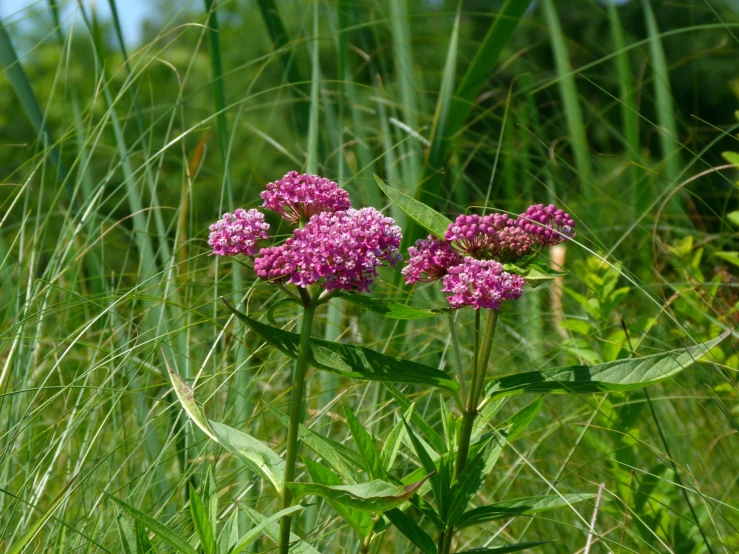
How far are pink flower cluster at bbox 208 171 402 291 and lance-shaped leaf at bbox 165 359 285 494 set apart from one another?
0.68 feet

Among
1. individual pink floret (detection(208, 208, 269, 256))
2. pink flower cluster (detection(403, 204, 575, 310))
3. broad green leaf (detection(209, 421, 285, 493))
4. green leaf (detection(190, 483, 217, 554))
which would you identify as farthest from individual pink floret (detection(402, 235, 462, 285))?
green leaf (detection(190, 483, 217, 554))

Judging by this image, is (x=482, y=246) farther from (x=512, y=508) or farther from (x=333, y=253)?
(x=512, y=508)

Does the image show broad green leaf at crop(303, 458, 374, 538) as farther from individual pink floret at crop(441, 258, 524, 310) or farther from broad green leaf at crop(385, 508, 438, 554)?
individual pink floret at crop(441, 258, 524, 310)

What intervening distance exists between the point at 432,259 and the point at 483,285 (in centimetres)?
14

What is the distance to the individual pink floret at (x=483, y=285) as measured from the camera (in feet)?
4.11

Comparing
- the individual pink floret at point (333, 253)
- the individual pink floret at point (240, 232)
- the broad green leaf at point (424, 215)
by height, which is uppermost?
the individual pink floret at point (240, 232)

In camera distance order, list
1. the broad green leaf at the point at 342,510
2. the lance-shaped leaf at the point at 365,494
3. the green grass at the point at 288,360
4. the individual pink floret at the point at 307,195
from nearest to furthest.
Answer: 1. the lance-shaped leaf at the point at 365,494
2. the broad green leaf at the point at 342,510
3. the individual pink floret at the point at 307,195
4. the green grass at the point at 288,360

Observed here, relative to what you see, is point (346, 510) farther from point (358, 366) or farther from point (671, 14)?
point (671, 14)

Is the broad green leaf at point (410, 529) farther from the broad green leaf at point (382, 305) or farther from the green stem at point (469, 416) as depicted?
the broad green leaf at point (382, 305)

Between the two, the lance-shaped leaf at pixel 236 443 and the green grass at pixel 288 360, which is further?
the green grass at pixel 288 360

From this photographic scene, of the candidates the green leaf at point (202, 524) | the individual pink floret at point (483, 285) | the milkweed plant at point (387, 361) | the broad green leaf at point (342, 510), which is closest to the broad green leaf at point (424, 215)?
the milkweed plant at point (387, 361)

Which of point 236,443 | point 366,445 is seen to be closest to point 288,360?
point 236,443

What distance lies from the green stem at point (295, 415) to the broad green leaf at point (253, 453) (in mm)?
42

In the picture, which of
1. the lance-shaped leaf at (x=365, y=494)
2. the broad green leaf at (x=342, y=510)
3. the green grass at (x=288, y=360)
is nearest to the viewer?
the lance-shaped leaf at (x=365, y=494)
